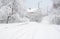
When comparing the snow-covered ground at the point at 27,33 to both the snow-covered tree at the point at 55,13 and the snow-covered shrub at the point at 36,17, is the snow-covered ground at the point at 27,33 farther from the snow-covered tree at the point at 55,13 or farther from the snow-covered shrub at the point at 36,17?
the snow-covered shrub at the point at 36,17

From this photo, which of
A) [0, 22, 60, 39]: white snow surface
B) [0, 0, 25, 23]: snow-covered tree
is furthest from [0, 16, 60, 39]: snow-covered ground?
[0, 0, 25, 23]: snow-covered tree

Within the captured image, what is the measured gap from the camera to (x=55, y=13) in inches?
223

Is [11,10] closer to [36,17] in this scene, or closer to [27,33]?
[36,17]

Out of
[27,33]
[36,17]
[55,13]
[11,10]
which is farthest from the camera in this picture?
[36,17]

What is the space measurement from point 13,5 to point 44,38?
5.03 m

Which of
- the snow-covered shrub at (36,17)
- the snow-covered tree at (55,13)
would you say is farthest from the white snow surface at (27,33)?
the snow-covered shrub at (36,17)

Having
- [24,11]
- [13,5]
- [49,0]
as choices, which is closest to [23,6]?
[24,11]

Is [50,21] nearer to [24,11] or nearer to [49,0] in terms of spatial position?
[49,0]

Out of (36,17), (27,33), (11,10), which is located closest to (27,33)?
(27,33)

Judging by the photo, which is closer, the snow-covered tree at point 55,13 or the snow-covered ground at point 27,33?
the snow-covered ground at point 27,33

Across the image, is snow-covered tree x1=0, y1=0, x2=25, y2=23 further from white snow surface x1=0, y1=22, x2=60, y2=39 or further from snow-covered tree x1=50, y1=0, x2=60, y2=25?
white snow surface x1=0, y1=22, x2=60, y2=39

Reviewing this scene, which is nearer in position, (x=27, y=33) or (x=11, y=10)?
(x=27, y=33)

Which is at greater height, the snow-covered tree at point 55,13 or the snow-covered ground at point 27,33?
the snow-covered tree at point 55,13

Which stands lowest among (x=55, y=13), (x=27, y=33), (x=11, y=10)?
(x=27, y=33)
